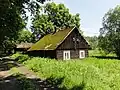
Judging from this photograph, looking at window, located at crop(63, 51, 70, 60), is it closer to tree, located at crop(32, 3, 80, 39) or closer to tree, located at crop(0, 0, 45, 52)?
tree, located at crop(0, 0, 45, 52)

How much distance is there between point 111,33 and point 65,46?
3064 cm

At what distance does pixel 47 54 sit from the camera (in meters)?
49.3

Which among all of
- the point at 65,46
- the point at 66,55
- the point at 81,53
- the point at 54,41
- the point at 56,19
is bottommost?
the point at 66,55

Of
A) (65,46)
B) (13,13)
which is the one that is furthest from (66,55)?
(13,13)

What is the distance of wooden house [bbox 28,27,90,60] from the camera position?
4775cm

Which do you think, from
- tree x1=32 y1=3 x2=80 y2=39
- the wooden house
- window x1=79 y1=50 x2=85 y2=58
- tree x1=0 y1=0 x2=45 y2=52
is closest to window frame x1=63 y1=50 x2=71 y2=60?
the wooden house

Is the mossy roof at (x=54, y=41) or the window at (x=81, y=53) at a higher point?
the mossy roof at (x=54, y=41)

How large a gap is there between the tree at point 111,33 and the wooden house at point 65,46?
21.7m

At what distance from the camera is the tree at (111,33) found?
239 ft

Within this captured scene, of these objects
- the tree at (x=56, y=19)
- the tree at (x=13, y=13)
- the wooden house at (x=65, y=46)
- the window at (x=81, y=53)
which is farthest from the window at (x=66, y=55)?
the tree at (x=56, y=19)

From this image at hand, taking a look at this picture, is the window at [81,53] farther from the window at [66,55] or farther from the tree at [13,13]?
the tree at [13,13]

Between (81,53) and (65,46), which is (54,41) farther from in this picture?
(81,53)

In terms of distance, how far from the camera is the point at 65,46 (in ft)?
160

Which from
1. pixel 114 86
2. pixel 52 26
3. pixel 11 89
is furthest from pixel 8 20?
pixel 52 26
